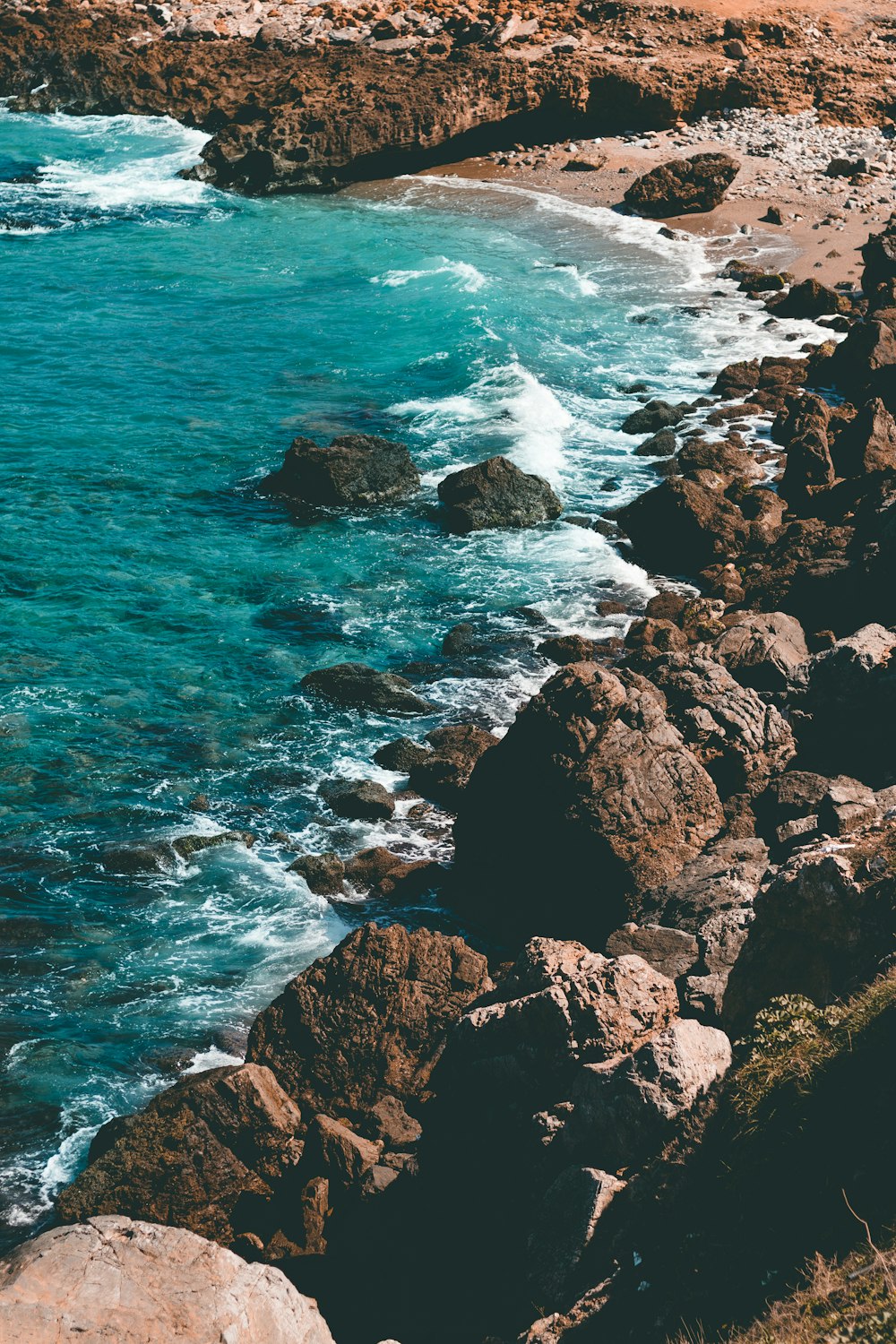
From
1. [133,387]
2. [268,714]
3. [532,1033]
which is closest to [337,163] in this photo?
[133,387]

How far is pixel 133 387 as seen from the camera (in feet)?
123

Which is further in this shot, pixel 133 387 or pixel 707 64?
pixel 707 64

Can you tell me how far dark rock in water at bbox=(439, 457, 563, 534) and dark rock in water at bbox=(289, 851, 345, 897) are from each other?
41.9 feet

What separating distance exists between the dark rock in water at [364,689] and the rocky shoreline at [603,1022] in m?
0.08

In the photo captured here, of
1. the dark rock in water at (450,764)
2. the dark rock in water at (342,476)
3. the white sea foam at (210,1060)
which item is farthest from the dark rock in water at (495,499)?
the white sea foam at (210,1060)

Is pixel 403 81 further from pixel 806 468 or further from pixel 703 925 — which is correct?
pixel 703 925

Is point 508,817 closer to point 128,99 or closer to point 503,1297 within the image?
point 503,1297

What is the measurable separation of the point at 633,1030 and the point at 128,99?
65.8m

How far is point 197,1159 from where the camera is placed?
13633 millimetres

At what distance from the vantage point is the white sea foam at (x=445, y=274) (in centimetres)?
4538

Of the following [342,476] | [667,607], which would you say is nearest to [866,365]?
[667,607]

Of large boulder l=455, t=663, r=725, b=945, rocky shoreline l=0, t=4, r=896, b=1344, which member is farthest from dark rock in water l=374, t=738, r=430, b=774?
large boulder l=455, t=663, r=725, b=945

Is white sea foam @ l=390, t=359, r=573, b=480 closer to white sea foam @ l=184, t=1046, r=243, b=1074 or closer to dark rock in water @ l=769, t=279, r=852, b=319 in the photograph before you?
dark rock in water @ l=769, t=279, r=852, b=319

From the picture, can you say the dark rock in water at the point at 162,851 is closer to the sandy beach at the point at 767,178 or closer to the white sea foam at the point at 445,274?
the white sea foam at the point at 445,274
